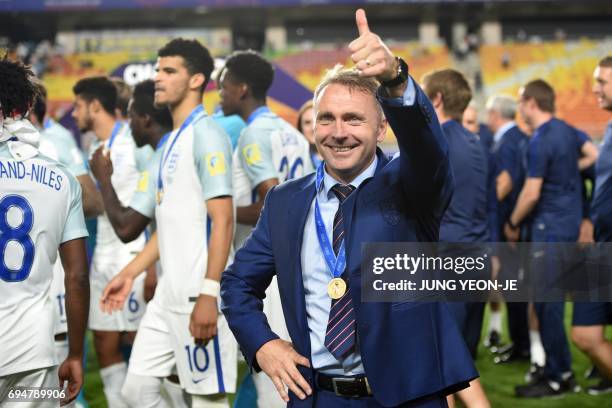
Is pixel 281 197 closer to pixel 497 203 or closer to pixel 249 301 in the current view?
pixel 249 301

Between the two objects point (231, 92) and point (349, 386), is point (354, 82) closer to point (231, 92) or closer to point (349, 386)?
point (349, 386)

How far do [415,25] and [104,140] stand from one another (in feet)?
91.4

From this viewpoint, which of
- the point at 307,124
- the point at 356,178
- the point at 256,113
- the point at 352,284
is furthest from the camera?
the point at 307,124

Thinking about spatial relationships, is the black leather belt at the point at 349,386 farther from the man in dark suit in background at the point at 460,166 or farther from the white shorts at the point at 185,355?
the man in dark suit in background at the point at 460,166

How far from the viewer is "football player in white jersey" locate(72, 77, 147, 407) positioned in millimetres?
5066

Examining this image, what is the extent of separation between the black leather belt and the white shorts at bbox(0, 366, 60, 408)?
121cm

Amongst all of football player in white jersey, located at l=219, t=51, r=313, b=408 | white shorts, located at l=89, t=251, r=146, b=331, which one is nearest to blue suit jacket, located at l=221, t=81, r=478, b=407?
football player in white jersey, located at l=219, t=51, r=313, b=408

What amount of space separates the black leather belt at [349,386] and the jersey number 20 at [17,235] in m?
1.24

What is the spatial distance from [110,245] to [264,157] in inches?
54.4

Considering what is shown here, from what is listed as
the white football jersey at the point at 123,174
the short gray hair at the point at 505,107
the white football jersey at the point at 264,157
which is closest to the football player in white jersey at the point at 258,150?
the white football jersey at the point at 264,157

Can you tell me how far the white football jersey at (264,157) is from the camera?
15.0ft

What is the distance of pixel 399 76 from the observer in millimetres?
2037

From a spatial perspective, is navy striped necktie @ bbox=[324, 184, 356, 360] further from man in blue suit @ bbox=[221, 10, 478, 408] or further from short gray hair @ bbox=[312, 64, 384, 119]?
short gray hair @ bbox=[312, 64, 384, 119]

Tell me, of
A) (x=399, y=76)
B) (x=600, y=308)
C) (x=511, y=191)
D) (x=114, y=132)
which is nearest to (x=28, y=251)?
(x=399, y=76)
